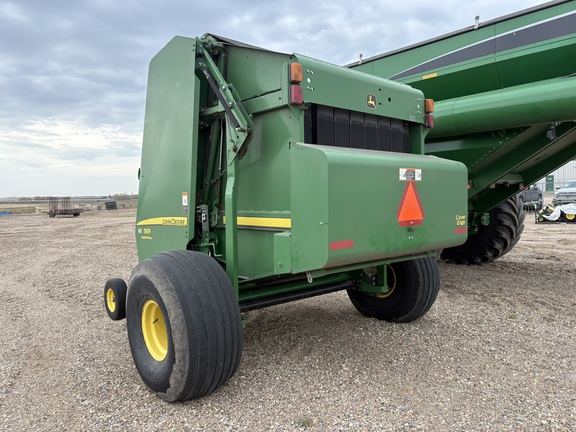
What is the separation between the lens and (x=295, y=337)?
3969mm

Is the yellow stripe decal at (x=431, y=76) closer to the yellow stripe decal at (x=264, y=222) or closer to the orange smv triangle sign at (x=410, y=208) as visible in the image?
the orange smv triangle sign at (x=410, y=208)

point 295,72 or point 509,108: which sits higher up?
point 509,108

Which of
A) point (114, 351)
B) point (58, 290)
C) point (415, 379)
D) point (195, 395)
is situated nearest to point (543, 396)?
point (415, 379)

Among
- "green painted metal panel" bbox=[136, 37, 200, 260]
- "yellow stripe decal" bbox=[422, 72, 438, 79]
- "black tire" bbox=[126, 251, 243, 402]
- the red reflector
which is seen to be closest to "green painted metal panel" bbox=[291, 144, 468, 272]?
the red reflector

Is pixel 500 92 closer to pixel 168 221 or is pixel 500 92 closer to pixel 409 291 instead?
pixel 409 291

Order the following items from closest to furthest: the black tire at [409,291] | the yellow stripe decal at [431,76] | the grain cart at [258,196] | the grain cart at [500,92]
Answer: the grain cart at [258,196]
the black tire at [409,291]
the grain cart at [500,92]
the yellow stripe decal at [431,76]

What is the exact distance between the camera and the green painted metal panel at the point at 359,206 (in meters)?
2.71

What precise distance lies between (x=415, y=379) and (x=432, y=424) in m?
0.60

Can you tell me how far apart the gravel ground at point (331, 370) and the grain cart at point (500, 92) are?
1768 millimetres

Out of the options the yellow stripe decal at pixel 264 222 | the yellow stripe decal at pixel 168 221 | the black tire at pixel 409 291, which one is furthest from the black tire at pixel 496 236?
the yellow stripe decal at pixel 168 221

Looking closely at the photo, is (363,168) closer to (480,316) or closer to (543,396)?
(543,396)

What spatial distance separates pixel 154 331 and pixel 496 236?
6051 millimetres

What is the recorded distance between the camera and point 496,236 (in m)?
7.46

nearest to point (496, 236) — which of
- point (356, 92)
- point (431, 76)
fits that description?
point (431, 76)
